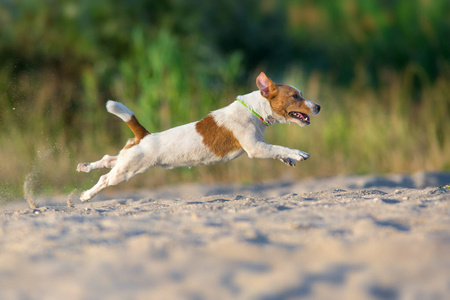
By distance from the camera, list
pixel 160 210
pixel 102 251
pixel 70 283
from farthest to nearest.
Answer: pixel 160 210
pixel 102 251
pixel 70 283

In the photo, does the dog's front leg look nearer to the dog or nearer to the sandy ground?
the dog

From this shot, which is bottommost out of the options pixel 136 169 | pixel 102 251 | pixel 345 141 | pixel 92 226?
pixel 102 251

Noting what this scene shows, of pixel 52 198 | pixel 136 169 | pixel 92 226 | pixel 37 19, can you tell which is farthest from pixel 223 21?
pixel 92 226

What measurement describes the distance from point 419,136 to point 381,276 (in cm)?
841

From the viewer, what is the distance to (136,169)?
17.3 ft

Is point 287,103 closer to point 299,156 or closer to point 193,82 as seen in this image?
point 299,156

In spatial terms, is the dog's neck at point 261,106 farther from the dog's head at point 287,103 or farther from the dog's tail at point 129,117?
the dog's tail at point 129,117

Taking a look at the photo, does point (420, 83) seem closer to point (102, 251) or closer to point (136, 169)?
point (136, 169)

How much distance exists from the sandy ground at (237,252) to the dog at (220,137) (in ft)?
2.05

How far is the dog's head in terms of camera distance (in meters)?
5.31

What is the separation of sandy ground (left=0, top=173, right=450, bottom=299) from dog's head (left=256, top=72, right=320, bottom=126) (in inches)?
36.8

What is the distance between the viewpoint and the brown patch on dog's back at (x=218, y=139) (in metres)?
5.25

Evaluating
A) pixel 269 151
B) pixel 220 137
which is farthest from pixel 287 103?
pixel 220 137

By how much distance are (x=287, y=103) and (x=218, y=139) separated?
2.22 feet
